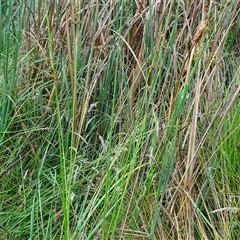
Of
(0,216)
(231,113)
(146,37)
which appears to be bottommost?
(0,216)

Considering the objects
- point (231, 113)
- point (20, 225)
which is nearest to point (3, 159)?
point (20, 225)

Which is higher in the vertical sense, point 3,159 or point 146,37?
point 146,37

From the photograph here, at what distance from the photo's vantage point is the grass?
140 cm

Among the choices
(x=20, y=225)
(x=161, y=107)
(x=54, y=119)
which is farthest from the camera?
(x=54, y=119)

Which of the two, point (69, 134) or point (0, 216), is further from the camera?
point (69, 134)

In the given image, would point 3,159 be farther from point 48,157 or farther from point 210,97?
point 210,97

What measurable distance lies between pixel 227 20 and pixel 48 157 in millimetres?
709

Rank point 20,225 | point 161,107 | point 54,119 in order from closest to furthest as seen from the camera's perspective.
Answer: point 20,225 → point 161,107 → point 54,119

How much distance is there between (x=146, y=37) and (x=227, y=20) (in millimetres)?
269

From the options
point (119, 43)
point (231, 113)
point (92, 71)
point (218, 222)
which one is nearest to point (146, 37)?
point (119, 43)

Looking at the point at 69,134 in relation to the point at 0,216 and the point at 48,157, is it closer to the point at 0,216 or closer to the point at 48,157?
the point at 48,157

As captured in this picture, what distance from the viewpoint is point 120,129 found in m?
1.65

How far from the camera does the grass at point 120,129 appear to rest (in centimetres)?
140

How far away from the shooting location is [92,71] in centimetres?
186
